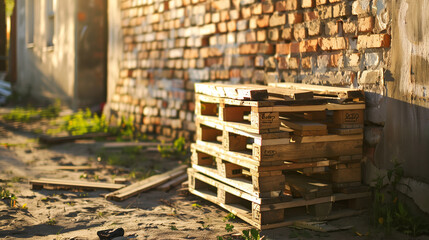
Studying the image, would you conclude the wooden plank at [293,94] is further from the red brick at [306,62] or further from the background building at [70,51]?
the background building at [70,51]

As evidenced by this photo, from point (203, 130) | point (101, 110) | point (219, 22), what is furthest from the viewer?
point (101, 110)

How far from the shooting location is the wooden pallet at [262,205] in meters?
3.76

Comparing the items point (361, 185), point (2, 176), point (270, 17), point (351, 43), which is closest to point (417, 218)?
point (361, 185)

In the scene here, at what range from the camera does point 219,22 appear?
6.32 meters

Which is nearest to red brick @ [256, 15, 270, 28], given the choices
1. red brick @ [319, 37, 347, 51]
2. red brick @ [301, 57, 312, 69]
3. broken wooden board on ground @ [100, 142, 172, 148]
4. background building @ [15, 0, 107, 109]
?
red brick @ [301, 57, 312, 69]

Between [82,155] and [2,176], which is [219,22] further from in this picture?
[2,176]

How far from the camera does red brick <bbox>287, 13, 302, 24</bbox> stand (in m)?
4.99

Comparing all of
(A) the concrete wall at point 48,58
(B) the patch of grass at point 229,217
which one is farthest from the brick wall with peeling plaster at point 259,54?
(A) the concrete wall at point 48,58

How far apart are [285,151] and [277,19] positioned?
196 centimetres

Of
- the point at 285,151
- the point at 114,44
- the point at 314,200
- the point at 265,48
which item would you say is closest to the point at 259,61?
the point at 265,48

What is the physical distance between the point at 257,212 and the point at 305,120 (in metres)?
0.94

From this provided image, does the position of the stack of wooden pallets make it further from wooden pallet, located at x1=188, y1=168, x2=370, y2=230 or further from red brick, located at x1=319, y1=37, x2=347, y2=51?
red brick, located at x1=319, y1=37, x2=347, y2=51

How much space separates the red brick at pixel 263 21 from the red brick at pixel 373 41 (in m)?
1.39

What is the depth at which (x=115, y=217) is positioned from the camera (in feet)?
13.7
